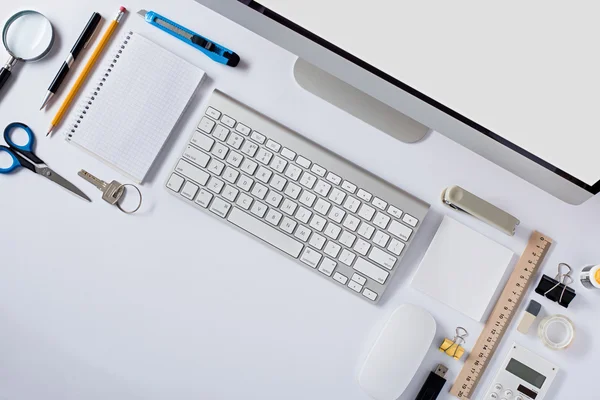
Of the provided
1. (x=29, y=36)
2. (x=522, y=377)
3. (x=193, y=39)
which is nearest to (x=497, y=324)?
(x=522, y=377)

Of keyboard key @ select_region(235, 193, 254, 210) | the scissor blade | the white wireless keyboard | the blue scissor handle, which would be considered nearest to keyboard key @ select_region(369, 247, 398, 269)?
the white wireless keyboard

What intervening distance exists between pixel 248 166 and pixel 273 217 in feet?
0.29

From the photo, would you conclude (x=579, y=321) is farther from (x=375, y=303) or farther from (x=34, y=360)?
(x=34, y=360)

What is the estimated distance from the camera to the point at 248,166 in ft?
2.79

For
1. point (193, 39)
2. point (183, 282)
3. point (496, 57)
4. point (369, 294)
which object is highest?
point (496, 57)

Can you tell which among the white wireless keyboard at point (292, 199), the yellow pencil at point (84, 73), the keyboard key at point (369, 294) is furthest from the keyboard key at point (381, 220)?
the yellow pencil at point (84, 73)

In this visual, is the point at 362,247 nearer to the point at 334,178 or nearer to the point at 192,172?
the point at 334,178

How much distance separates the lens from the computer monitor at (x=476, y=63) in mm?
621

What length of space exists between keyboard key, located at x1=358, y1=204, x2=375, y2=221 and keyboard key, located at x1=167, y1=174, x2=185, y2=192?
0.28 metres

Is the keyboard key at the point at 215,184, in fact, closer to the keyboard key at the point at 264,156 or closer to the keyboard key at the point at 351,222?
the keyboard key at the point at 264,156

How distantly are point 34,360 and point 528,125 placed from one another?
821 millimetres

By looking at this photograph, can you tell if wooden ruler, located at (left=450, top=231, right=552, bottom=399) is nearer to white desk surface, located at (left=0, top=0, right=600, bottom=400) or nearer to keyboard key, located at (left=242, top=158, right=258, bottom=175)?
white desk surface, located at (left=0, top=0, right=600, bottom=400)

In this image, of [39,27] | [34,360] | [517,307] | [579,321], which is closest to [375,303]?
[517,307]

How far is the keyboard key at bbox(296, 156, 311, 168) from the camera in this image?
2.80 ft
